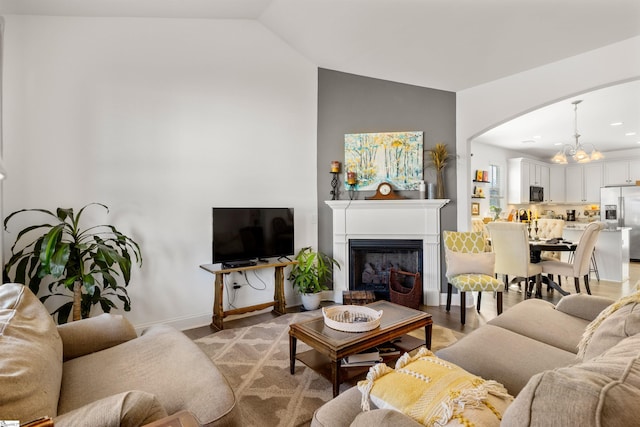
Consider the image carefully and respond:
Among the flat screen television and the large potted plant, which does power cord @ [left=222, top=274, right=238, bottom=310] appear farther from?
the large potted plant

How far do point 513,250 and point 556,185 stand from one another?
223 inches

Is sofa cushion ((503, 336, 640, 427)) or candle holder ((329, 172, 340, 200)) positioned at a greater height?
candle holder ((329, 172, 340, 200))

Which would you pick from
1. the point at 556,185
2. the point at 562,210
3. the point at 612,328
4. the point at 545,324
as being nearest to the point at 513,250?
the point at 545,324

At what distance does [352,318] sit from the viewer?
7.70 ft

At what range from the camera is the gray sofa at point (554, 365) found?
66 cm

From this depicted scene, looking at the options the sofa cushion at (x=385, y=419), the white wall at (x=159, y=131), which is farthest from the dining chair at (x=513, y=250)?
the sofa cushion at (x=385, y=419)

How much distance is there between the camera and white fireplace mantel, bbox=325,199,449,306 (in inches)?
161

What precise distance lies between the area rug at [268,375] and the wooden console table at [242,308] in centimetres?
19

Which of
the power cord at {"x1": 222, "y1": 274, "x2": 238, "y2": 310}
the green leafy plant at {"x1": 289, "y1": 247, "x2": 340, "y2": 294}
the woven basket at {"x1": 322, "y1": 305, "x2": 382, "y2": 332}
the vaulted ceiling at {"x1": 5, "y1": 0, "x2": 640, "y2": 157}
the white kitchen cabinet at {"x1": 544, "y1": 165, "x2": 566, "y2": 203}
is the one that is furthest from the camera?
the white kitchen cabinet at {"x1": 544, "y1": 165, "x2": 566, "y2": 203}

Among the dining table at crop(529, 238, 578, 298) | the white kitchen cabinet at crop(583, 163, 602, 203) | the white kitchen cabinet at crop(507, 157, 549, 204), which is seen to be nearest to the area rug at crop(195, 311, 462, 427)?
the dining table at crop(529, 238, 578, 298)

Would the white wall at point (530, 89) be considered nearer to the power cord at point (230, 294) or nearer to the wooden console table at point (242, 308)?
the wooden console table at point (242, 308)

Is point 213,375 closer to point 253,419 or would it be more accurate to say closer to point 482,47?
point 253,419

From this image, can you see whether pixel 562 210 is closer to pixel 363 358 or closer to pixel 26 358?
pixel 363 358

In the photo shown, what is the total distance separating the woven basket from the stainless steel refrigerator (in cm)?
770
